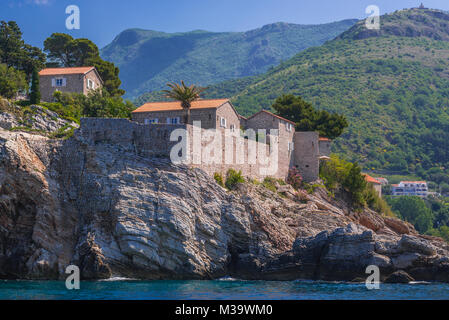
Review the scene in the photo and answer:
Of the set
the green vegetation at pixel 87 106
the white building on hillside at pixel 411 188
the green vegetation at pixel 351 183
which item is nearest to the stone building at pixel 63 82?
the green vegetation at pixel 87 106

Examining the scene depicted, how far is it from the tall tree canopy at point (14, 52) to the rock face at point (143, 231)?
18.6m

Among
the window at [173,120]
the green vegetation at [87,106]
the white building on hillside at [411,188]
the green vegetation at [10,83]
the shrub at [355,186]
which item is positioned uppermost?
the green vegetation at [10,83]

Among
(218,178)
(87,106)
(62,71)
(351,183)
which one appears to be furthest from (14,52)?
(351,183)

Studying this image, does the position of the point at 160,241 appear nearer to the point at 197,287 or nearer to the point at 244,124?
the point at 197,287

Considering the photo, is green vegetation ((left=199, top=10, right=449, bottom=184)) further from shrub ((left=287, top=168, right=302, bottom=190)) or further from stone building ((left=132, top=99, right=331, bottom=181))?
shrub ((left=287, top=168, right=302, bottom=190))

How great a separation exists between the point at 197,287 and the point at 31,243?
38.5 feet

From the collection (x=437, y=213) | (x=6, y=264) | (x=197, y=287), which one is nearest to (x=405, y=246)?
(x=197, y=287)

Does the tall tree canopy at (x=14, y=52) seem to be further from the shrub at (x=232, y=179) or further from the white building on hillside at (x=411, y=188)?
the white building on hillside at (x=411, y=188)

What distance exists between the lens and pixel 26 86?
48.7 meters

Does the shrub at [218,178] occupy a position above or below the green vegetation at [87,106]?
below

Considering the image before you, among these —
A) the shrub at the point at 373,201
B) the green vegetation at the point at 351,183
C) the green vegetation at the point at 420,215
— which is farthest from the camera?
the green vegetation at the point at 420,215

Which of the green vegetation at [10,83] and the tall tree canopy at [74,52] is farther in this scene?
the tall tree canopy at [74,52]

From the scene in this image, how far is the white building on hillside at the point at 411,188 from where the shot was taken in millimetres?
100688

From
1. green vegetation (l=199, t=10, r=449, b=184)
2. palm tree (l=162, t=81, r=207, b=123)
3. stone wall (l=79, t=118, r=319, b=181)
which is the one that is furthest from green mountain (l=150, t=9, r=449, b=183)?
palm tree (l=162, t=81, r=207, b=123)
